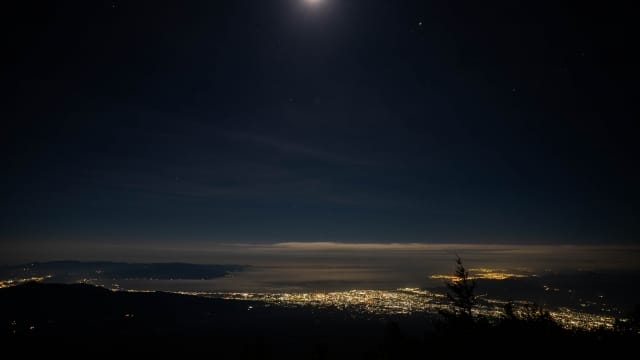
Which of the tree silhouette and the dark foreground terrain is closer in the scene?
the tree silhouette

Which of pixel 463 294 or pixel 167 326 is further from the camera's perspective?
pixel 167 326

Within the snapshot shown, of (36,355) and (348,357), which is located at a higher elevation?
(36,355)

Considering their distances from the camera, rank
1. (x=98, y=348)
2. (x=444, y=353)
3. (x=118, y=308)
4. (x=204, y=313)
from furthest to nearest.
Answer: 1. (x=204, y=313)
2. (x=118, y=308)
3. (x=98, y=348)
4. (x=444, y=353)

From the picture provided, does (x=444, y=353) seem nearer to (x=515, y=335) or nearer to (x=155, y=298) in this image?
(x=515, y=335)

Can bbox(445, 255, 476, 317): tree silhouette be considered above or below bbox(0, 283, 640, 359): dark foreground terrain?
above

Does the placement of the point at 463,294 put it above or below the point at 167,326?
above

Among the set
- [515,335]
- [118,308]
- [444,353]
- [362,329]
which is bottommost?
[362,329]

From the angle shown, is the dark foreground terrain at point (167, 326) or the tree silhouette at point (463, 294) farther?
the dark foreground terrain at point (167, 326)

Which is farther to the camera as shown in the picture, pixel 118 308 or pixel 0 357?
pixel 118 308

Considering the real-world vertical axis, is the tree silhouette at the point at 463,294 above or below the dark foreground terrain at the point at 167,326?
above

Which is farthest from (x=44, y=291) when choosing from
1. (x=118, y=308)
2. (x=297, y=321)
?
(x=297, y=321)

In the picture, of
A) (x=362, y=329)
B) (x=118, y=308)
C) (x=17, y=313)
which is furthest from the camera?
(x=118, y=308)
